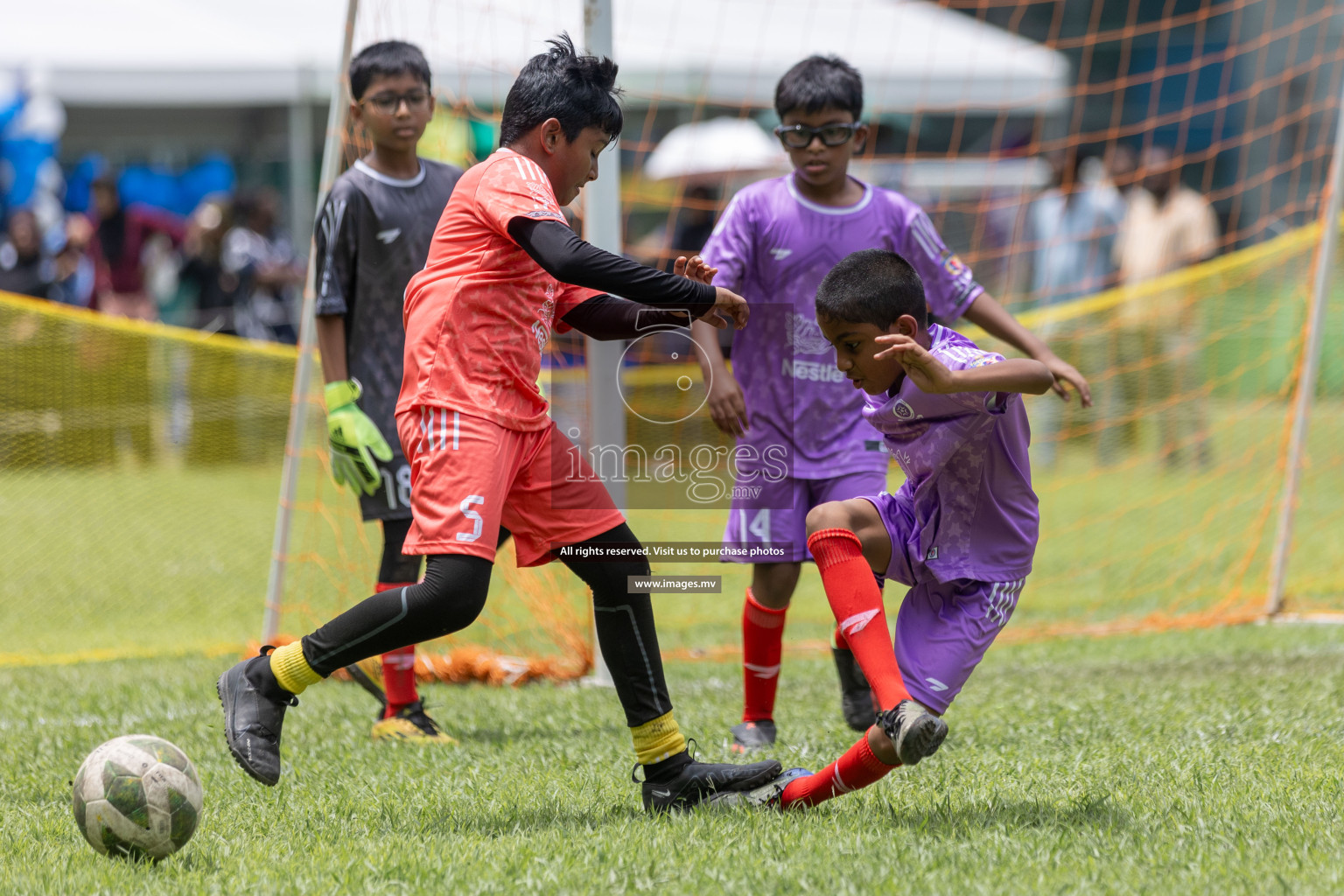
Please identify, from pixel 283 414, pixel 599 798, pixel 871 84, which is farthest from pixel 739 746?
pixel 871 84

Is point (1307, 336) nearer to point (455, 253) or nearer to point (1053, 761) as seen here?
point (1053, 761)

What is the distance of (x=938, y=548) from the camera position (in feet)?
11.1

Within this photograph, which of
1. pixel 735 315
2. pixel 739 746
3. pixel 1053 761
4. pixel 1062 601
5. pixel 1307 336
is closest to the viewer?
pixel 735 315

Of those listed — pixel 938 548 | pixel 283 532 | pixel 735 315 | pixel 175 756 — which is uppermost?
pixel 735 315

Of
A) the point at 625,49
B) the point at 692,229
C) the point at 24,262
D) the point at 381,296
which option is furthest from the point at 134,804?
the point at 625,49

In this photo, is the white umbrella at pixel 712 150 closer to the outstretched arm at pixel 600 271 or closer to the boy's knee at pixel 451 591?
the outstretched arm at pixel 600 271

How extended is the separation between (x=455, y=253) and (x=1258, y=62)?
1109 cm

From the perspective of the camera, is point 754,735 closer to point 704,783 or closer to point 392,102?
point 704,783

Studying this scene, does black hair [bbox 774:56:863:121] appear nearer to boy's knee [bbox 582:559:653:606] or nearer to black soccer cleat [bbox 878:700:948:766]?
boy's knee [bbox 582:559:653:606]

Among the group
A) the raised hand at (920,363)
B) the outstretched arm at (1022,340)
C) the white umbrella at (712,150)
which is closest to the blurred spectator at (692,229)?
the white umbrella at (712,150)

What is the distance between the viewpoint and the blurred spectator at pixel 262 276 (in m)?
13.3

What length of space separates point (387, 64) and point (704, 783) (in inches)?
98.5

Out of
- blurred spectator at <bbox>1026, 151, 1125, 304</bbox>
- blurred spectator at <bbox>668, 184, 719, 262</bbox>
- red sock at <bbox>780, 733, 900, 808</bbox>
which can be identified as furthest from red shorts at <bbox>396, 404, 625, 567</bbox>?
blurred spectator at <bbox>1026, 151, 1125, 304</bbox>

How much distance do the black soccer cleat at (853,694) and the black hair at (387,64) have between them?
2.29 meters
